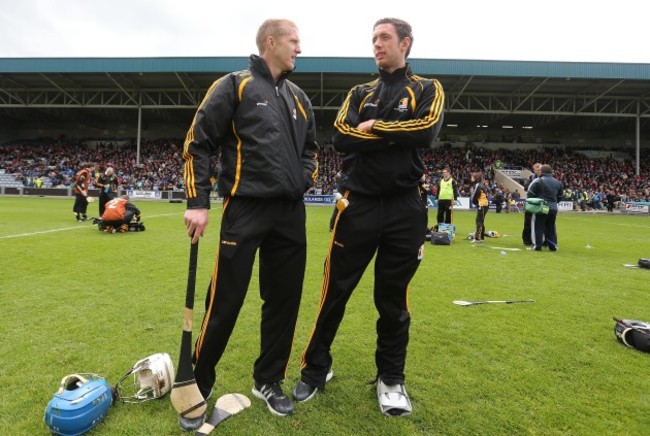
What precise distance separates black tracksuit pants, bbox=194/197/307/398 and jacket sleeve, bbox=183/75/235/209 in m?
0.18

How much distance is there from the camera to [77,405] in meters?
2.10

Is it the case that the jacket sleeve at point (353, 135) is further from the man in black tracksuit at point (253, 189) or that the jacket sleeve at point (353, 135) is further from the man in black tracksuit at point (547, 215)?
the man in black tracksuit at point (547, 215)

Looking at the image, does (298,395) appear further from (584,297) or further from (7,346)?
(584,297)

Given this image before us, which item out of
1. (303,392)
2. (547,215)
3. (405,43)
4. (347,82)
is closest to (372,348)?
(303,392)

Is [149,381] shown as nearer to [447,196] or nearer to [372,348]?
[372,348]

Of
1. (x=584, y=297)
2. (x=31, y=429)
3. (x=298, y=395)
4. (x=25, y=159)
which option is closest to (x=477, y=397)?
(x=298, y=395)

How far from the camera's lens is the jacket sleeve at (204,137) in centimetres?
232

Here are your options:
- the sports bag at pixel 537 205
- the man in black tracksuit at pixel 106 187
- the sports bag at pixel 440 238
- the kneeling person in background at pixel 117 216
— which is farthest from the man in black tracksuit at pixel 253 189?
the man in black tracksuit at pixel 106 187

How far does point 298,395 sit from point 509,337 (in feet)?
6.83

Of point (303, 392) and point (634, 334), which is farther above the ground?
point (634, 334)

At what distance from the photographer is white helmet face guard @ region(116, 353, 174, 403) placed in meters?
2.48

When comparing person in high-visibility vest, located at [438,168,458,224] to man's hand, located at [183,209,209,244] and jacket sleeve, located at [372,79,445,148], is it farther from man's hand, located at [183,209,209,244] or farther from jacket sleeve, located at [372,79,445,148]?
man's hand, located at [183,209,209,244]

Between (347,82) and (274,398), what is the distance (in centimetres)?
2905

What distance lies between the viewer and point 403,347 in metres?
2.65
